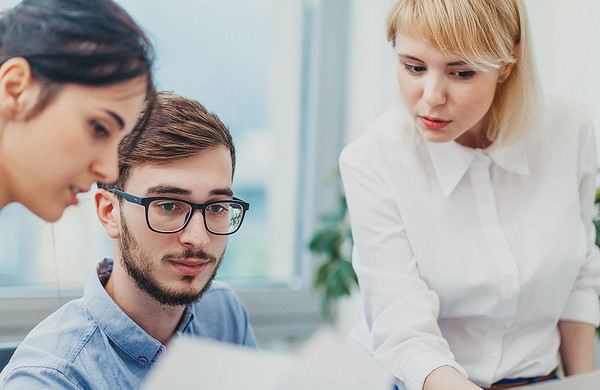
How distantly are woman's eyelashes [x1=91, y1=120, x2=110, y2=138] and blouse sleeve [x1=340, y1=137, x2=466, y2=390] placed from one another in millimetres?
635

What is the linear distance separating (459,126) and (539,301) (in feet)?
1.29

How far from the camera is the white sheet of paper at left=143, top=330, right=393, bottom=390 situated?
0.71 m

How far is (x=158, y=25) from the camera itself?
2.26 m

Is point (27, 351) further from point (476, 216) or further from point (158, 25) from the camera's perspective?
point (158, 25)

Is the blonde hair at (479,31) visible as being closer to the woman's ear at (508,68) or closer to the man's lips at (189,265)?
the woman's ear at (508,68)

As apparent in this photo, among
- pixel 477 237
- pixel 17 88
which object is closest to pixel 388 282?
pixel 477 237

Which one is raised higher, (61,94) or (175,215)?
(61,94)

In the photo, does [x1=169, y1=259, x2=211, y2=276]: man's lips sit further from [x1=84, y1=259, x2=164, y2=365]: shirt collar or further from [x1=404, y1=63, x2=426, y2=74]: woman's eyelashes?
[x1=404, y1=63, x2=426, y2=74]: woman's eyelashes

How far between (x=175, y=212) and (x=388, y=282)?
45cm

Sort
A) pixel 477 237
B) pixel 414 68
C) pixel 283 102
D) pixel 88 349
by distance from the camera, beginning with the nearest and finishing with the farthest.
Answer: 1. pixel 88 349
2. pixel 414 68
3. pixel 477 237
4. pixel 283 102

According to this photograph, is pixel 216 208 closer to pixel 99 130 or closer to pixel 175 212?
pixel 175 212

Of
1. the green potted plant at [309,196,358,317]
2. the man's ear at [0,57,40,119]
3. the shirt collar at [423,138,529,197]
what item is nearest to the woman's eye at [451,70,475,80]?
the shirt collar at [423,138,529,197]

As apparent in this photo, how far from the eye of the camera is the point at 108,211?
3.29 ft

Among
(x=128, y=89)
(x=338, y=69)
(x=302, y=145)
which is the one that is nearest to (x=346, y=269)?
(x=302, y=145)
